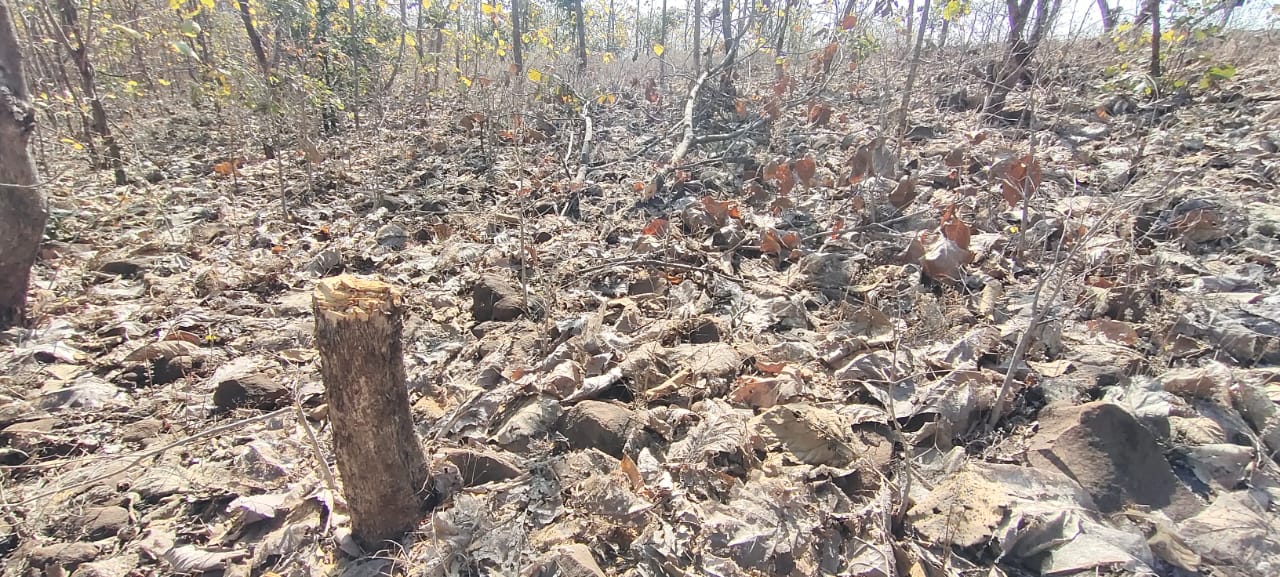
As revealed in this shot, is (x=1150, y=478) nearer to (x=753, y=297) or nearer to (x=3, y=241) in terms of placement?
(x=753, y=297)

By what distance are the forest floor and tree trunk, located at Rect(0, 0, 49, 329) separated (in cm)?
21

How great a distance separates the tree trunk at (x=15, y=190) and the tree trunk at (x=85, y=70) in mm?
2507

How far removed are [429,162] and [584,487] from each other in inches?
198

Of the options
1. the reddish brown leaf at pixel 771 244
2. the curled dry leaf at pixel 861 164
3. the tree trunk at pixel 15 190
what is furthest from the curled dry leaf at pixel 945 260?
the tree trunk at pixel 15 190

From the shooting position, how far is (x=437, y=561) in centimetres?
154

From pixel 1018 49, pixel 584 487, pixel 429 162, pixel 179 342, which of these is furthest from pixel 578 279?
pixel 1018 49

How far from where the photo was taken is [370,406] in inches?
58.8

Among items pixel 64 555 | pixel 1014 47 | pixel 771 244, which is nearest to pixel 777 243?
pixel 771 244

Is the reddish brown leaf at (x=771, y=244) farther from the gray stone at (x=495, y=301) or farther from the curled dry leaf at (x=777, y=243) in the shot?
the gray stone at (x=495, y=301)

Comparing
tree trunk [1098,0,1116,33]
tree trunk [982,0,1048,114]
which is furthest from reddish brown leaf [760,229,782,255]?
tree trunk [1098,0,1116,33]

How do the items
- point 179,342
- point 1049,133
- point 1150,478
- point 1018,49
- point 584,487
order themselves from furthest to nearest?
point 1018,49 → point 1049,133 → point 179,342 → point 584,487 → point 1150,478

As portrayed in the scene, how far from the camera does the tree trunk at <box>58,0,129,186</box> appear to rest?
4.70m

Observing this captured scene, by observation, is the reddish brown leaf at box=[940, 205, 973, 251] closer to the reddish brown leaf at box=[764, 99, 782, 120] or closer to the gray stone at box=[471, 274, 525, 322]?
the gray stone at box=[471, 274, 525, 322]

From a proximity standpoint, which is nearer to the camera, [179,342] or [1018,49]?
[179,342]
